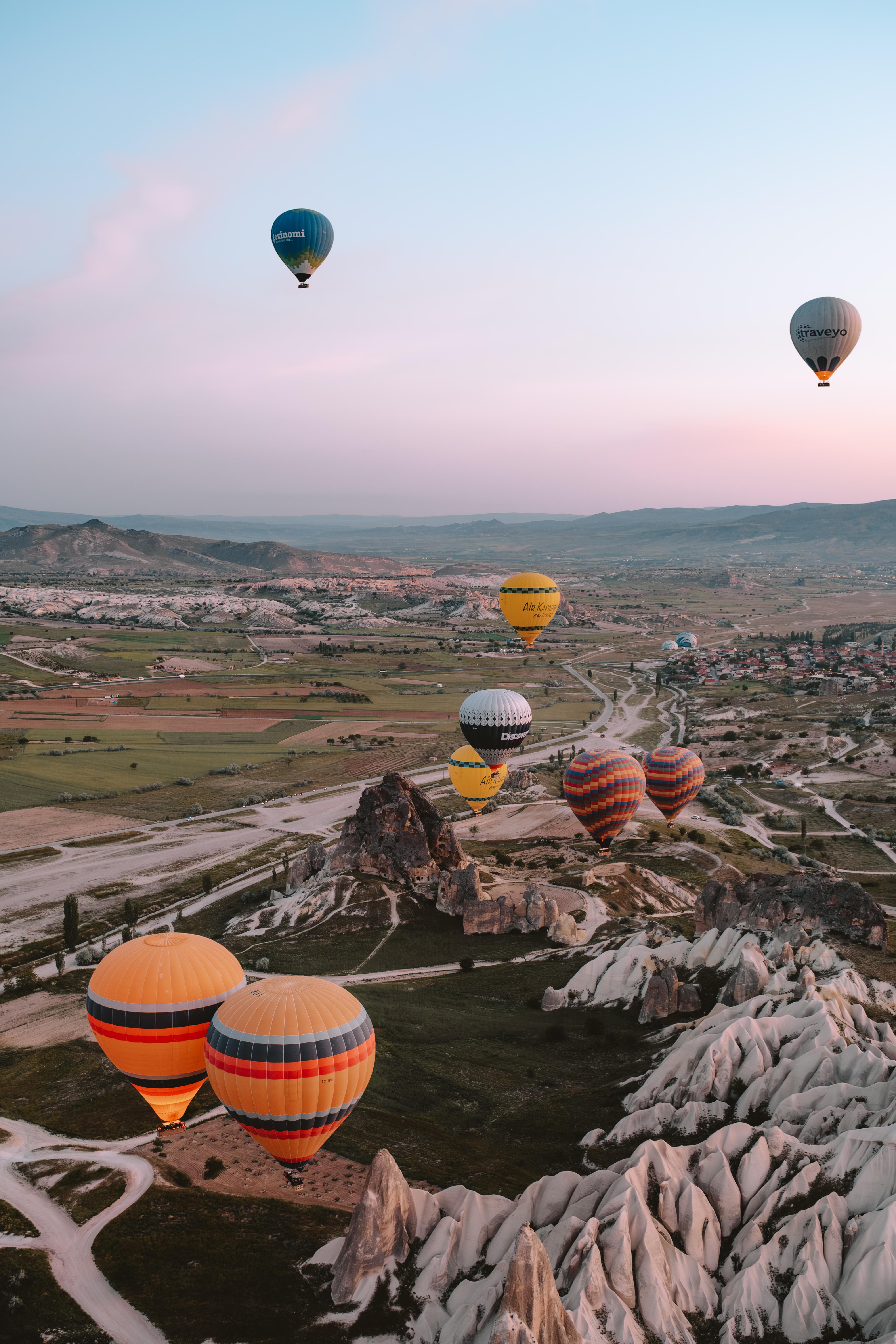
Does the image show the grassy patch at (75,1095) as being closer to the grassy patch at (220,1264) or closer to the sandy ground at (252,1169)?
the sandy ground at (252,1169)

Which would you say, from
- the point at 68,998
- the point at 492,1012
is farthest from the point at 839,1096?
the point at 68,998

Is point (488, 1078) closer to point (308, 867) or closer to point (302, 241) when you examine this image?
point (308, 867)

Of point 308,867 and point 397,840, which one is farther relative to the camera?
point 308,867

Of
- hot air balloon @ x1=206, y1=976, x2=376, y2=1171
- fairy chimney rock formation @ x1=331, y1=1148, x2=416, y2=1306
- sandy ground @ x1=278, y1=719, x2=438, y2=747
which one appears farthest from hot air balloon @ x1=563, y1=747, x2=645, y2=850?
sandy ground @ x1=278, y1=719, x2=438, y2=747

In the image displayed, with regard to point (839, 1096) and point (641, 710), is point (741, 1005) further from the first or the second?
point (641, 710)

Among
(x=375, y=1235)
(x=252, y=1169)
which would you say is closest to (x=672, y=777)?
(x=252, y=1169)

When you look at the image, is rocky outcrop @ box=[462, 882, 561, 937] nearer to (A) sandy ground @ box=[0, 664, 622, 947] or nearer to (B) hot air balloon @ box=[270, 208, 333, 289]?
(A) sandy ground @ box=[0, 664, 622, 947]
